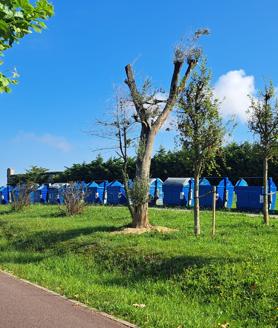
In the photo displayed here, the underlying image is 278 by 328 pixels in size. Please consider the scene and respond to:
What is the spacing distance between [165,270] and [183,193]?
2048cm

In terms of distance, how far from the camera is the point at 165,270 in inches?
412

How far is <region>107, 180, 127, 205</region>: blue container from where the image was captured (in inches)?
1356

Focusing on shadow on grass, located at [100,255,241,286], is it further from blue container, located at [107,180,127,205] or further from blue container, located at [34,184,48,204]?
blue container, located at [34,184,48,204]

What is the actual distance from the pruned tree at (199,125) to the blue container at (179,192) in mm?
16258

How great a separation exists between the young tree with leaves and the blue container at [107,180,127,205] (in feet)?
94.2

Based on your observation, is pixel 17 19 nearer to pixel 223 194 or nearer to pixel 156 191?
pixel 223 194

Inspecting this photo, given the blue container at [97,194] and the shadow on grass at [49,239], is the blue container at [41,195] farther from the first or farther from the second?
the shadow on grass at [49,239]

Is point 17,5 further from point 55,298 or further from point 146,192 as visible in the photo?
point 146,192

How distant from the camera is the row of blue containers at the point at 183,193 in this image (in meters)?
26.2

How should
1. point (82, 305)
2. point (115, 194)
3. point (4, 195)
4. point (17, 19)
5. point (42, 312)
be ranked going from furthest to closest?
point (4, 195), point (115, 194), point (82, 305), point (42, 312), point (17, 19)

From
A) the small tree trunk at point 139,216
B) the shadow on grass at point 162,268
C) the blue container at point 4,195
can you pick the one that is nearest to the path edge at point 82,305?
the shadow on grass at point 162,268

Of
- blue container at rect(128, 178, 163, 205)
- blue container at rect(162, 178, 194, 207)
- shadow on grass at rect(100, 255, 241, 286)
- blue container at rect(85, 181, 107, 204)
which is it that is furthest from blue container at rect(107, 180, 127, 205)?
shadow on grass at rect(100, 255, 241, 286)

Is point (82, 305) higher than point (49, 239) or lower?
lower

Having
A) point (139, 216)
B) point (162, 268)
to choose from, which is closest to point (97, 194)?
point (139, 216)
